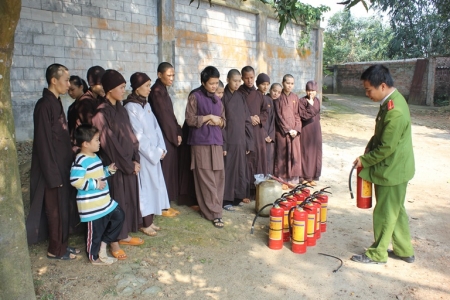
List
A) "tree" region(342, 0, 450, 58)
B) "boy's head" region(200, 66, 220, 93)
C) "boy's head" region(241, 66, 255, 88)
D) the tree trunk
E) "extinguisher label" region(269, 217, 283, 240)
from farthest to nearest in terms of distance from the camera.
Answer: "tree" region(342, 0, 450, 58) → "boy's head" region(241, 66, 255, 88) → "boy's head" region(200, 66, 220, 93) → "extinguisher label" region(269, 217, 283, 240) → the tree trunk

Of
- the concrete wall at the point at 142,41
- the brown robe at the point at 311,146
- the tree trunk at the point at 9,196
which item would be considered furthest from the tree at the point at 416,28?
the tree trunk at the point at 9,196

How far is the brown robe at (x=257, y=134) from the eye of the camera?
597cm

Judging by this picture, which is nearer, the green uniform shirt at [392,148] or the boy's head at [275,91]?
the green uniform shirt at [392,148]

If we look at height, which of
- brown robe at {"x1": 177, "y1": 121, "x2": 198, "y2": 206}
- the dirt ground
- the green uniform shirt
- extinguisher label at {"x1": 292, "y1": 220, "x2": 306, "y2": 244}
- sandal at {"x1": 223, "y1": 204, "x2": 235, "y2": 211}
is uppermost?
the green uniform shirt

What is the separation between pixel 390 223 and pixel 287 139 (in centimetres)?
299

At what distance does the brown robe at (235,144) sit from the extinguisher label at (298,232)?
59.7 inches

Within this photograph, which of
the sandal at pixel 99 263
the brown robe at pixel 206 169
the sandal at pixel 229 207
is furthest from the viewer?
the sandal at pixel 229 207

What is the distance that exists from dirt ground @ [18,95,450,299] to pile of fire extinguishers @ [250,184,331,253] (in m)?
0.11

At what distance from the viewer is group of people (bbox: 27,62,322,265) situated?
3586 mm

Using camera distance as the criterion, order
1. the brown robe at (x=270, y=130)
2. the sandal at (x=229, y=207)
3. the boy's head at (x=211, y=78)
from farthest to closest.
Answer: the brown robe at (x=270, y=130) < the sandal at (x=229, y=207) < the boy's head at (x=211, y=78)

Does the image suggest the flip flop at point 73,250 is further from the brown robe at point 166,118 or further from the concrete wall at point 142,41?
the concrete wall at point 142,41

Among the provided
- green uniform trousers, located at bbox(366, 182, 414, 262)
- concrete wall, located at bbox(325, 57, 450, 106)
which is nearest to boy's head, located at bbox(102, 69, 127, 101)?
green uniform trousers, located at bbox(366, 182, 414, 262)

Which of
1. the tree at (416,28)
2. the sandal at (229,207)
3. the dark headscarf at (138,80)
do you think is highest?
the tree at (416,28)

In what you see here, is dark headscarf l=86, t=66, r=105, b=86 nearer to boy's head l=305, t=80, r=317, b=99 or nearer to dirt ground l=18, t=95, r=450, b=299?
dirt ground l=18, t=95, r=450, b=299
